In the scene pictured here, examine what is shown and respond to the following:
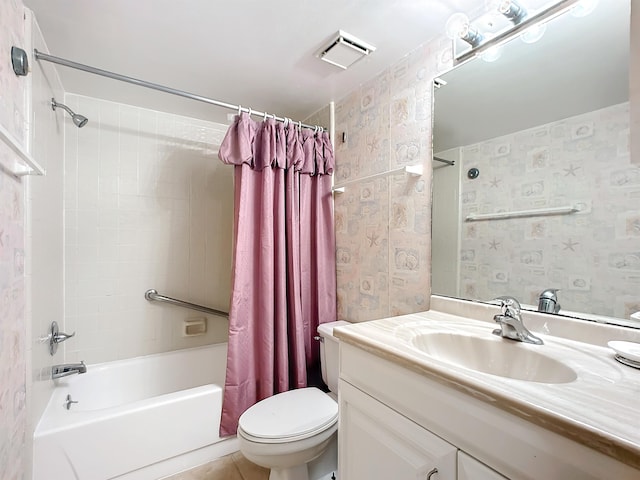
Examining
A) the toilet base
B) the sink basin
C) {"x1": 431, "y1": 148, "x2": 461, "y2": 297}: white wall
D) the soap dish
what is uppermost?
{"x1": 431, "y1": 148, "x2": 461, "y2": 297}: white wall

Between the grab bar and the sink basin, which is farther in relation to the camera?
the grab bar

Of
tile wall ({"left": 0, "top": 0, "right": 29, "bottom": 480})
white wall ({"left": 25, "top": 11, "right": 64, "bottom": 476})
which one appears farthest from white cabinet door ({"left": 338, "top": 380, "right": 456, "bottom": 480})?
white wall ({"left": 25, "top": 11, "right": 64, "bottom": 476})

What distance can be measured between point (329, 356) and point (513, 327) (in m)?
0.96

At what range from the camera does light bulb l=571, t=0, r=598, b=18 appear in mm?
885

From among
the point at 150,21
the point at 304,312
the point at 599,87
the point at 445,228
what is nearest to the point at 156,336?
the point at 304,312

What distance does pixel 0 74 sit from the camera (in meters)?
0.87

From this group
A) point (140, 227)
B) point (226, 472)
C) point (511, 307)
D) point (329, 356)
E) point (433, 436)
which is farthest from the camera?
point (140, 227)

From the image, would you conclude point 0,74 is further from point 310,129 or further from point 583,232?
point 583,232

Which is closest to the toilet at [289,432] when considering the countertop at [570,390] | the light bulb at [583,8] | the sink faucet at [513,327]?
the countertop at [570,390]

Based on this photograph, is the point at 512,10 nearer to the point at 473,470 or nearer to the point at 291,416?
the point at 473,470

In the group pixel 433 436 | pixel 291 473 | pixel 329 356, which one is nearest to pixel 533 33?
pixel 433 436

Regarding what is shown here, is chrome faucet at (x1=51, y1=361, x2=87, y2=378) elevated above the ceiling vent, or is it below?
below

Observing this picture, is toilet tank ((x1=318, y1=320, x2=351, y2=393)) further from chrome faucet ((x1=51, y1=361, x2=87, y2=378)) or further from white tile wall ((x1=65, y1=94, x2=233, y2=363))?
chrome faucet ((x1=51, y1=361, x2=87, y2=378))

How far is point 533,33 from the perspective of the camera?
100 cm
